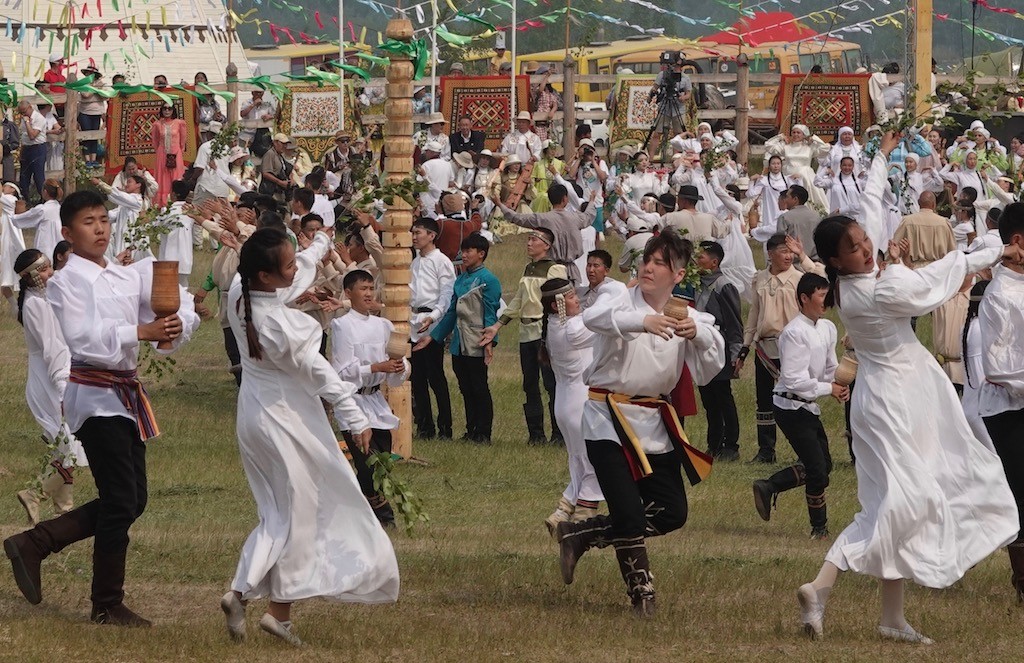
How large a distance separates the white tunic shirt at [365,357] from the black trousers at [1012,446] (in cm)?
435

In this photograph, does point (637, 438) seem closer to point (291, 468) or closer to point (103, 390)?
point (291, 468)

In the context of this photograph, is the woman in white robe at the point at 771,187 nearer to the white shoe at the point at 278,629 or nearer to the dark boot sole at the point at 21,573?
the dark boot sole at the point at 21,573

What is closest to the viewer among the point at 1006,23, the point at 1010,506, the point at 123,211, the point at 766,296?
the point at 1010,506

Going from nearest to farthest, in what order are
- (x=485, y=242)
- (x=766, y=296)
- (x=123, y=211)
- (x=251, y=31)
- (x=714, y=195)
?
(x=766, y=296) → (x=485, y=242) → (x=123, y=211) → (x=714, y=195) → (x=251, y=31)

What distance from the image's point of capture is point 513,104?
30641 mm

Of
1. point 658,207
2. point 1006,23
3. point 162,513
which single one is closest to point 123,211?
point 658,207

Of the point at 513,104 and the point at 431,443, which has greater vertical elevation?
the point at 513,104

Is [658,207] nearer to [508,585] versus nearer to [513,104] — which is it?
[513,104]

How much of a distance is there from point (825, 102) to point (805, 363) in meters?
20.7

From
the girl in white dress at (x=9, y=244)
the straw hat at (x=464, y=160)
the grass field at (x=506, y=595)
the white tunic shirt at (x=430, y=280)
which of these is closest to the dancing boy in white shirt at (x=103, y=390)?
the grass field at (x=506, y=595)

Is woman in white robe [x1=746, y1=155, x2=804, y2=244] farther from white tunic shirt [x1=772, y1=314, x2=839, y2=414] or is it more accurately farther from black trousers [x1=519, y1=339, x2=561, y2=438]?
white tunic shirt [x1=772, y1=314, x2=839, y2=414]

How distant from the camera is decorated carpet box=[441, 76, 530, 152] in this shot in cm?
3100

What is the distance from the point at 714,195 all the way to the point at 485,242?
11610 millimetres

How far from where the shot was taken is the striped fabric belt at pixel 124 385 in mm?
7672
